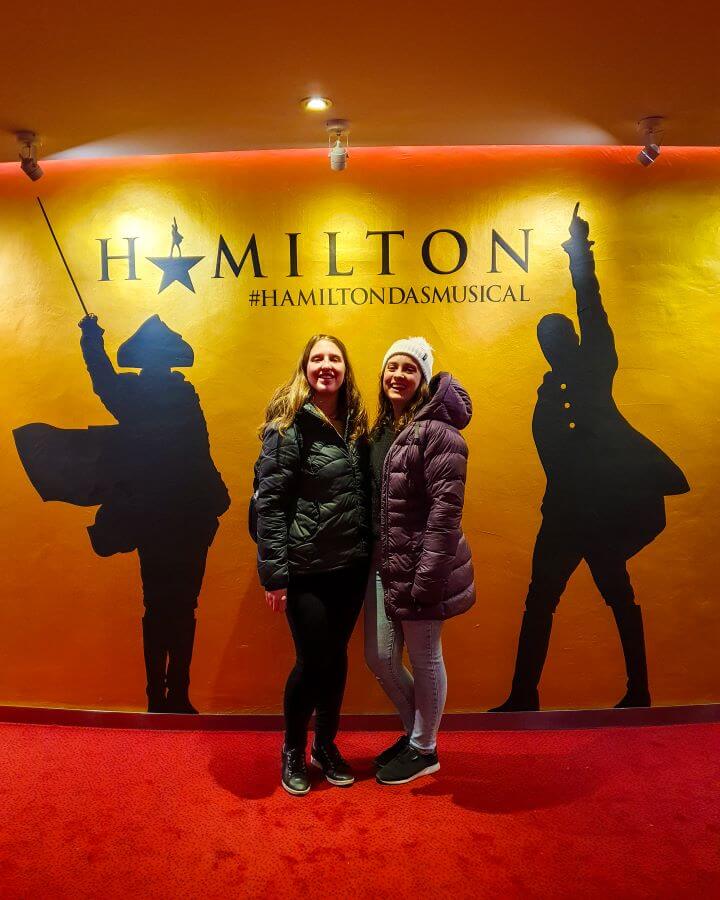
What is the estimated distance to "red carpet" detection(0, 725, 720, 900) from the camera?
2098 mm

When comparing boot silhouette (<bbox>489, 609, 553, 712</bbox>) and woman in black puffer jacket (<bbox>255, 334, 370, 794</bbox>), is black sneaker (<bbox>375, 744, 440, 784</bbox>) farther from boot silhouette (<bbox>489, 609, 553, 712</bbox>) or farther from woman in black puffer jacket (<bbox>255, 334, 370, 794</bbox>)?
boot silhouette (<bbox>489, 609, 553, 712</bbox>)

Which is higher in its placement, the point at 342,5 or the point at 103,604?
the point at 342,5

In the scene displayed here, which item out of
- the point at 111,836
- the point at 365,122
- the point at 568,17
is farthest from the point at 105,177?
the point at 111,836

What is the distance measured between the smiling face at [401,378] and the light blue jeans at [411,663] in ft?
1.96

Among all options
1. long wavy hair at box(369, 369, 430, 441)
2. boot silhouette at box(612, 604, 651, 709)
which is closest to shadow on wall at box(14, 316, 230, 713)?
long wavy hair at box(369, 369, 430, 441)

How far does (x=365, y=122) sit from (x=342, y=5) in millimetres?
769

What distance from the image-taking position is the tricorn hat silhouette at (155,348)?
3.09 metres

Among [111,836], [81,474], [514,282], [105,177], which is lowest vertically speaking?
[111,836]

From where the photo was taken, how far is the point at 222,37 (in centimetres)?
209

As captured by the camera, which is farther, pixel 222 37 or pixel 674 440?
pixel 674 440

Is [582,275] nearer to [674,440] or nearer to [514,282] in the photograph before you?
[514,282]

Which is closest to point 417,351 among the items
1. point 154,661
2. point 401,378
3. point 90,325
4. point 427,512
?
point 401,378

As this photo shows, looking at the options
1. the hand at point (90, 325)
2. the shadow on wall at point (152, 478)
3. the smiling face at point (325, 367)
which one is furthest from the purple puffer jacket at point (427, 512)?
the hand at point (90, 325)

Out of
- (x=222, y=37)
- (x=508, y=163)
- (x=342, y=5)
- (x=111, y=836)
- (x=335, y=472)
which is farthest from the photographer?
(x=508, y=163)
